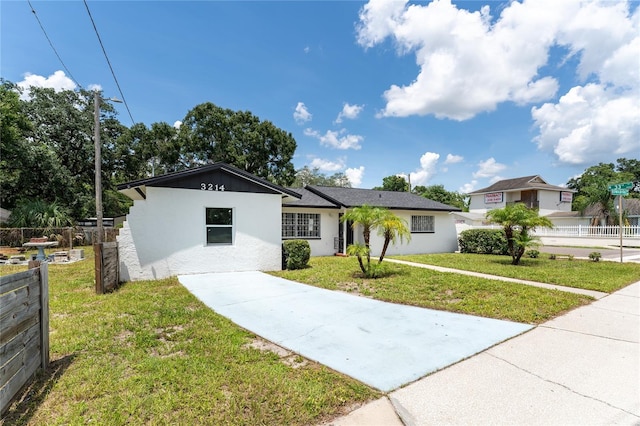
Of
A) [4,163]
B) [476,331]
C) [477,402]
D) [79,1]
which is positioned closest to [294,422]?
[477,402]

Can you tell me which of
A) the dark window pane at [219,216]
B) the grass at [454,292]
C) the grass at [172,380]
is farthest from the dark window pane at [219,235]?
the grass at [172,380]

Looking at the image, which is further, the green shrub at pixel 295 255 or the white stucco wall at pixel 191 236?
the green shrub at pixel 295 255

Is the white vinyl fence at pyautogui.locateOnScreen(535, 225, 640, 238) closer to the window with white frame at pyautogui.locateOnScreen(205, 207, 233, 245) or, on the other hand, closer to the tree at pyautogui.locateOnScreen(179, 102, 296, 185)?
the window with white frame at pyautogui.locateOnScreen(205, 207, 233, 245)

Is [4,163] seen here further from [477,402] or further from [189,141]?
[477,402]

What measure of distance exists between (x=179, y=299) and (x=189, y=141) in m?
25.5

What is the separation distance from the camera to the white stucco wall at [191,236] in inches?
347

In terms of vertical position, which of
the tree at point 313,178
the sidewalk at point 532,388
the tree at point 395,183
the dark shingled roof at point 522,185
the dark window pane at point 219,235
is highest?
the tree at point 313,178

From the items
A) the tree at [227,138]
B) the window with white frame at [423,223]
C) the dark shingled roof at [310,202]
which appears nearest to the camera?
the dark shingled roof at [310,202]

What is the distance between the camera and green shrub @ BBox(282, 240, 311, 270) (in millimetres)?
11058

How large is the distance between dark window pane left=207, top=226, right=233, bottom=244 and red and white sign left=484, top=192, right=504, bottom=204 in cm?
3538

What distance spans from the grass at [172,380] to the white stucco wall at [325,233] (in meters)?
9.83

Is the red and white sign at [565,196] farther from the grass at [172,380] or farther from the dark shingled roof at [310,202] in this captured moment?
the grass at [172,380]

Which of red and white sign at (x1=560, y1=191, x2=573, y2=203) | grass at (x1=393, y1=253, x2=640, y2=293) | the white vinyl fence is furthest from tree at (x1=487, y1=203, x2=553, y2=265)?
red and white sign at (x1=560, y1=191, x2=573, y2=203)

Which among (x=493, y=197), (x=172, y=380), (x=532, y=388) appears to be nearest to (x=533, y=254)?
(x=532, y=388)
